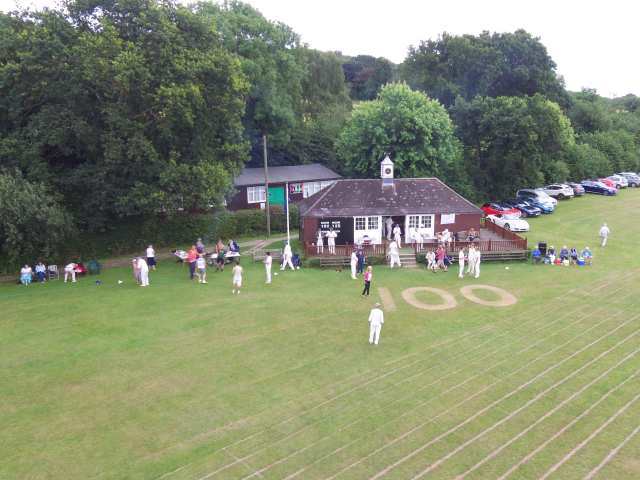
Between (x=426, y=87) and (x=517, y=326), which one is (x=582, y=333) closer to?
(x=517, y=326)

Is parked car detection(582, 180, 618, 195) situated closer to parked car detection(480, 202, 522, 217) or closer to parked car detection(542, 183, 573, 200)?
parked car detection(542, 183, 573, 200)

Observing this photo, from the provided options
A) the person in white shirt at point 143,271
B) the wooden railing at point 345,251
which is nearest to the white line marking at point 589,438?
the wooden railing at point 345,251

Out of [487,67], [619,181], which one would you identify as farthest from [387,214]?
[619,181]

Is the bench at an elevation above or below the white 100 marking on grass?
above

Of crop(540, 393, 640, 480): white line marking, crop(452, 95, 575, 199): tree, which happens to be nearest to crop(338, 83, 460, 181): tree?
crop(452, 95, 575, 199): tree

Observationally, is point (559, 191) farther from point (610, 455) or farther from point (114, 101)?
point (610, 455)

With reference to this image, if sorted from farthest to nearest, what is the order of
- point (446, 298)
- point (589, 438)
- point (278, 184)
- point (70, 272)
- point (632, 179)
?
point (632, 179), point (278, 184), point (70, 272), point (446, 298), point (589, 438)

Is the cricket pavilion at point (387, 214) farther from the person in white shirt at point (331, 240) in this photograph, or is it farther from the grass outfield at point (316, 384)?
the grass outfield at point (316, 384)
